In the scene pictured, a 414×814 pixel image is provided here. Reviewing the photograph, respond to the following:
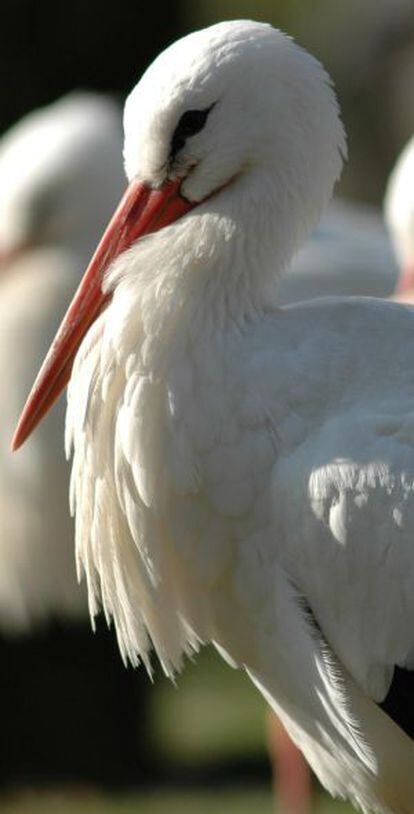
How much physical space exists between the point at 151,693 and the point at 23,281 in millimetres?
3135

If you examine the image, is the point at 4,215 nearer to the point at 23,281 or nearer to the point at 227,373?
the point at 23,281

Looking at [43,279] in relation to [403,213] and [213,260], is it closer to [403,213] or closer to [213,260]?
[403,213]

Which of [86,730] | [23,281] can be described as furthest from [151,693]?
[23,281]

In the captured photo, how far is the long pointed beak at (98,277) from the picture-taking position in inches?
190

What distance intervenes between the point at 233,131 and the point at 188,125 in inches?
4.0

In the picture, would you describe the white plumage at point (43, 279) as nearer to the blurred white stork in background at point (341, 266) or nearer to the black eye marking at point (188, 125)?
the blurred white stork in background at point (341, 266)

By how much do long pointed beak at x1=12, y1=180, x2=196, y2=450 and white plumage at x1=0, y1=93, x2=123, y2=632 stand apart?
3.13 metres

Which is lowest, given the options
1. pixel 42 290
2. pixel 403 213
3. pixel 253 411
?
pixel 403 213

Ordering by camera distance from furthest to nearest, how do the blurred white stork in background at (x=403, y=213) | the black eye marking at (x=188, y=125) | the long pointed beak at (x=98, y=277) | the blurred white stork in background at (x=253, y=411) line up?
the blurred white stork in background at (x=403, y=213)
the long pointed beak at (x=98, y=277)
the black eye marking at (x=188, y=125)
the blurred white stork in background at (x=253, y=411)

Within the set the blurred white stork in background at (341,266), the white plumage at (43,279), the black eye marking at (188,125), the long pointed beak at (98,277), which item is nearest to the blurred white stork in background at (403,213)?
the blurred white stork in background at (341,266)

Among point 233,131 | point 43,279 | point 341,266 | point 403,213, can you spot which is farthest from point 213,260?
point 43,279

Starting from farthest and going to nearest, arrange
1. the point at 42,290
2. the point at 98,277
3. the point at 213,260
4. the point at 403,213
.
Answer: the point at 42,290, the point at 403,213, the point at 98,277, the point at 213,260

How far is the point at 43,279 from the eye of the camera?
8.34 metres

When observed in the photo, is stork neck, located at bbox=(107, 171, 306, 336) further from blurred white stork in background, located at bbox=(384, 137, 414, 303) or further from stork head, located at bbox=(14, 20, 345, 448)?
blurred white stork in background, located at bbox=(384, 137, 414, 303)
